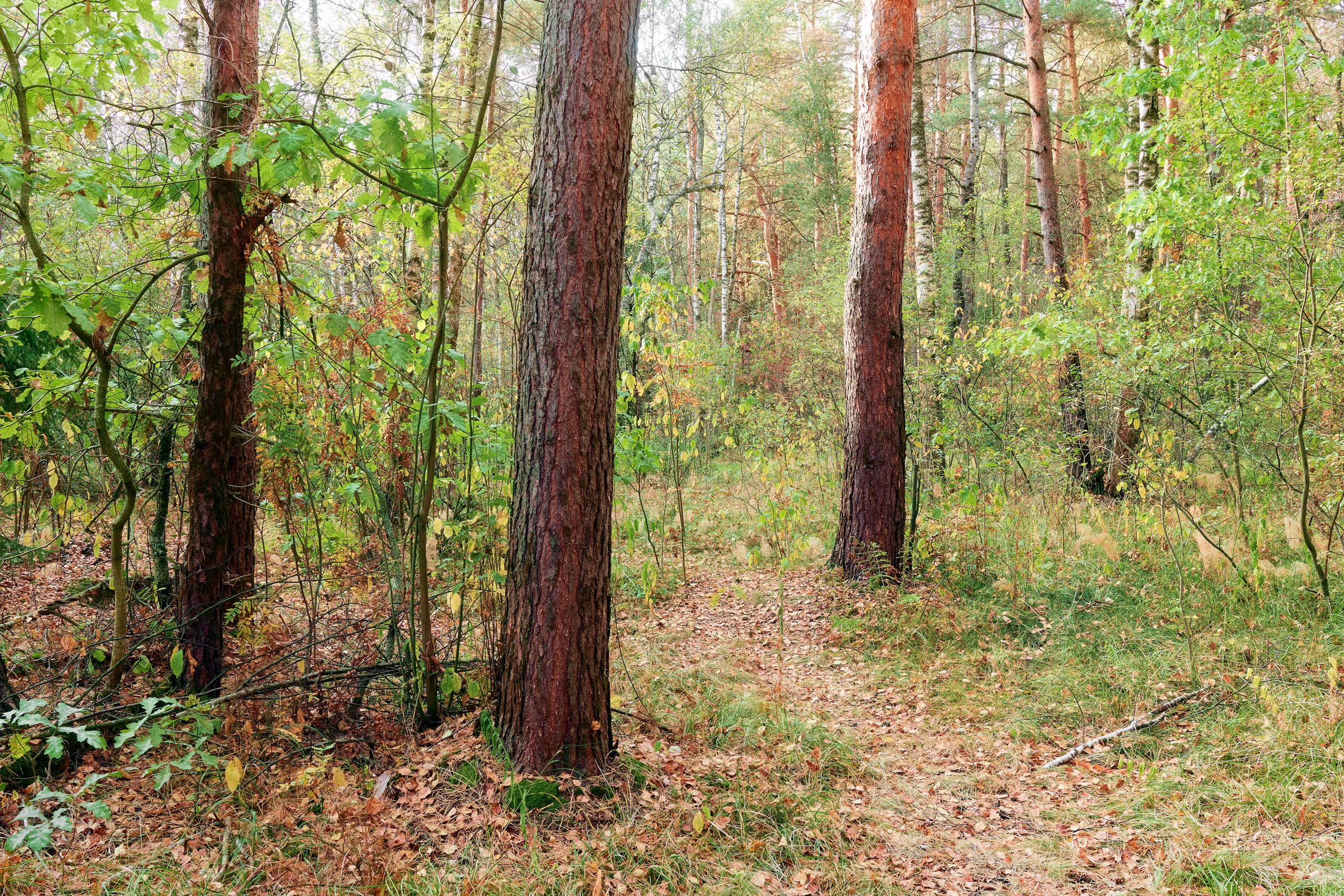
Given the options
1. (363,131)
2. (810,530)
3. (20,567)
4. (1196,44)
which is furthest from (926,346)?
(20,567)

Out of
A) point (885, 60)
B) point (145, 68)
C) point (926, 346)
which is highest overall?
point (885, 60)

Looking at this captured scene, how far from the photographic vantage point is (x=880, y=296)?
6359 millimetres

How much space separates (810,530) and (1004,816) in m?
A: 4.46

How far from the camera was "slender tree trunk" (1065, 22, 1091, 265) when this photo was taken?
14109 millimetres

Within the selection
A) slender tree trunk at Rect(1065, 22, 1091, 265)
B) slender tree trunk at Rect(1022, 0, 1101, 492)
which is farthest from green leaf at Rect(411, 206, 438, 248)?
slender tree trunk at Rect(1065, 22, 1091, 265)

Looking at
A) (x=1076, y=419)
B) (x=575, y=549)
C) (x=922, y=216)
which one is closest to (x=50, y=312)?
(x=575, y=549)

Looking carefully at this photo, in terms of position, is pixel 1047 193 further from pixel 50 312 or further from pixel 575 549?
pixel 50 312

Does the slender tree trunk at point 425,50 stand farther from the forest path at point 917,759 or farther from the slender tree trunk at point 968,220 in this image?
the slender tree trunk at point 968,220

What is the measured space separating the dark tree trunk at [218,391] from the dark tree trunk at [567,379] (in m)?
1.69

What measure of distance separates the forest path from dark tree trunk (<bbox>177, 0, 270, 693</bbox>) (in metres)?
2.17

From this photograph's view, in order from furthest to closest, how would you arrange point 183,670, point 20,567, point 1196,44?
1. point 1196,44
2. point 20,567
3. point 183,670

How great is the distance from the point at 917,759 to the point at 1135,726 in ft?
3.95

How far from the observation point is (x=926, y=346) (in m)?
7.75

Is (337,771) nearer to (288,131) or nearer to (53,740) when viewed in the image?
(53,740)
